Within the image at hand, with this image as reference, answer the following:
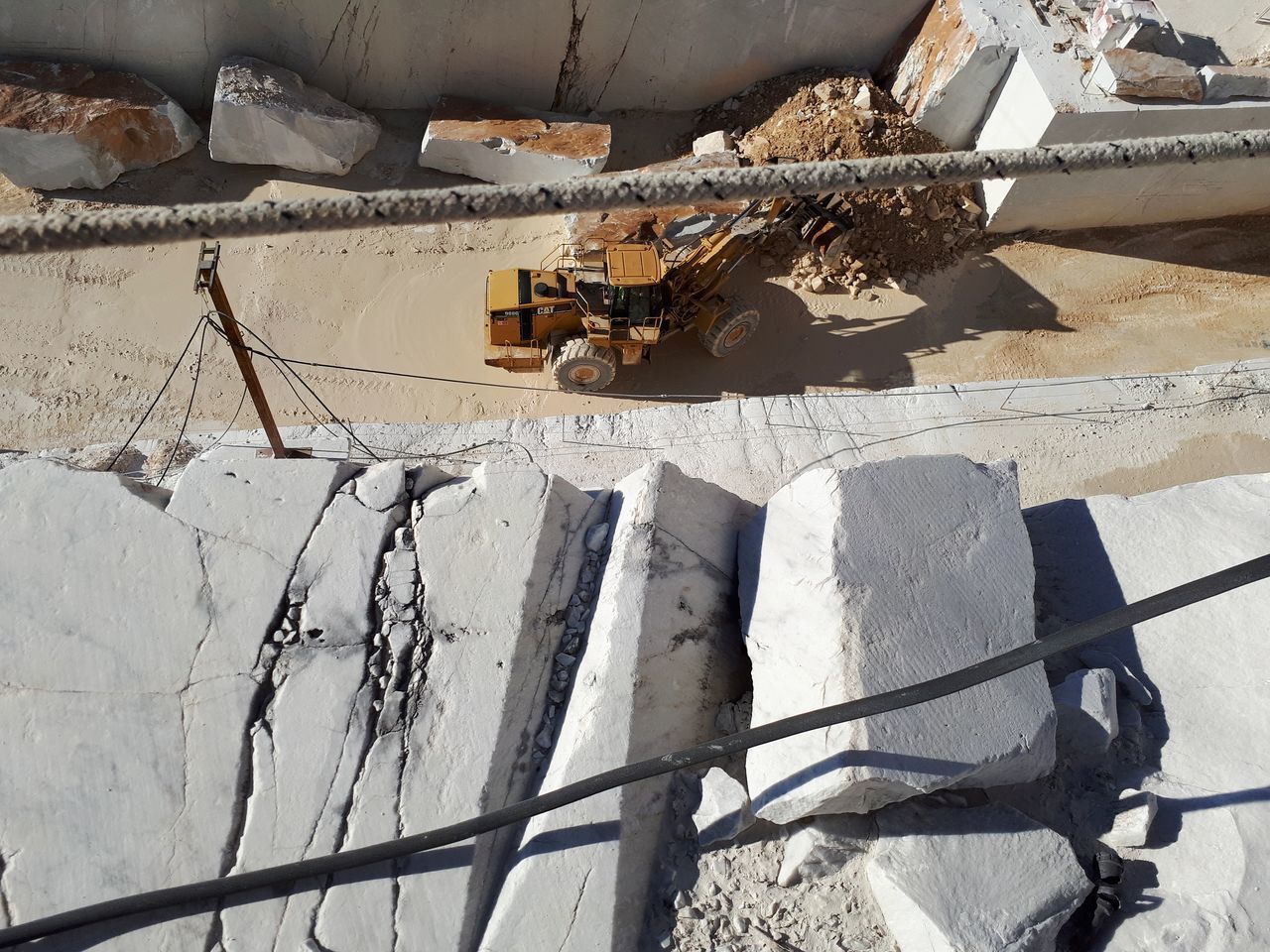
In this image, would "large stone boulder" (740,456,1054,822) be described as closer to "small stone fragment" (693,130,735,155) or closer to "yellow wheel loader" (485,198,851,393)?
"yellow wheel loader" (485,198,851,393)

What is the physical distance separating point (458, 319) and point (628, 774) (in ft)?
19.9

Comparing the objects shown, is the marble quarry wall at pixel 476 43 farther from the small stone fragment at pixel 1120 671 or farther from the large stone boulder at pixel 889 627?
the small stone fragment at pixel 1120 671

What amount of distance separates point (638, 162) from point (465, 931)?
8202 mm

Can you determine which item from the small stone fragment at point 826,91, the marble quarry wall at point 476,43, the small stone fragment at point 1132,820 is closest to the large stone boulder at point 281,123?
the marble quarry wall at point 476,43

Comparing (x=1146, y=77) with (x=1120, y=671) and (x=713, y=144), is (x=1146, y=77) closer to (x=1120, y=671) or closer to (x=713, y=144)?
(x=713, y=144)

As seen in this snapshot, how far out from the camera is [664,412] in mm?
6137

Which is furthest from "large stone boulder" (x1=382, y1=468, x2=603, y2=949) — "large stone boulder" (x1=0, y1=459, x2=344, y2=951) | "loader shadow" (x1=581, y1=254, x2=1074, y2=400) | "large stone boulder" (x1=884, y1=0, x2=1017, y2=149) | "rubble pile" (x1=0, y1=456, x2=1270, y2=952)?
"large stone boulder" (x1=884, y1=0, x2=1017, y2=149)

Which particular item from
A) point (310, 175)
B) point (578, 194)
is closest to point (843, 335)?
point (310, 175)

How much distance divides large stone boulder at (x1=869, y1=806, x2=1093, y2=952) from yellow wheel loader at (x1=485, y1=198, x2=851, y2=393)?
4815 millimetres

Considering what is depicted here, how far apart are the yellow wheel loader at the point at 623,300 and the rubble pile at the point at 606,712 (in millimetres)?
3191

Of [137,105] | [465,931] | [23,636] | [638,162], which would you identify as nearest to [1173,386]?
[638,162]

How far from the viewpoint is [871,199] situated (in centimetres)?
856

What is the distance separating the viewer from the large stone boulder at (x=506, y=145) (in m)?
8.90

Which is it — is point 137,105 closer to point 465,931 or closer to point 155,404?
point 155,404
